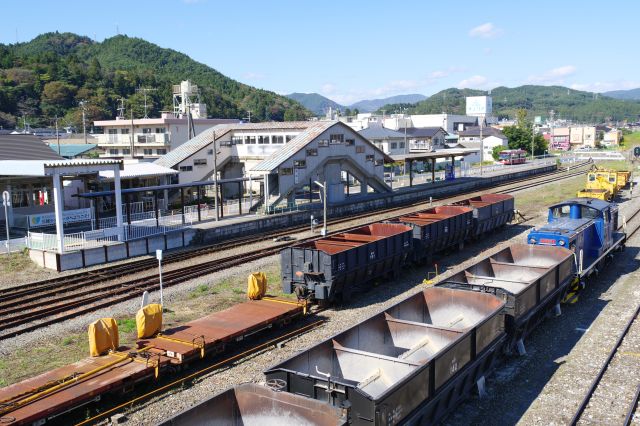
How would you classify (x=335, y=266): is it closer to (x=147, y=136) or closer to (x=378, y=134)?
(x=147, y=136)

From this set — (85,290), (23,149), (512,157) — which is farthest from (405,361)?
(512,157)

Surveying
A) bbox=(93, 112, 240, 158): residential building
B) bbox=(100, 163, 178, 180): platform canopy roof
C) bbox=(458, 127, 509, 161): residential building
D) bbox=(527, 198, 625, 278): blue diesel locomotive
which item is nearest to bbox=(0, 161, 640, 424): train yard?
bbox=(527, 198, 625, 278): blue diesel locomotive

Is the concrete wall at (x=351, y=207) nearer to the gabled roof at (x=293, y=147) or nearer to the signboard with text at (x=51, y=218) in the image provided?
the gabled roof at (x=293, y=147)

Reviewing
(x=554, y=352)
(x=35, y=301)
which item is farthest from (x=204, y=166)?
(x=554, y=352)

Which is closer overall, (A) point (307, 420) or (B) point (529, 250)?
(A) point (307, 420)

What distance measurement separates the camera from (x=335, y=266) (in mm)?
18562

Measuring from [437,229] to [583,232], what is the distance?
20.8 ft

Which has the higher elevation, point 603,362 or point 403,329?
point 403,329

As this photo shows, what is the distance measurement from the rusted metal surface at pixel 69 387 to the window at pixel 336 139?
32.6m

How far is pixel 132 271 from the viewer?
25.1 m

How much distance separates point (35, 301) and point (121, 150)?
46.1m

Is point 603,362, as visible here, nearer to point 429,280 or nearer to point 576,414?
point 576,414

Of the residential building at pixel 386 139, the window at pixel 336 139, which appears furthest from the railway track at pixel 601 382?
the residential building at pixel 386 139

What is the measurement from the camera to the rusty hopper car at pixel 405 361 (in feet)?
29.8
